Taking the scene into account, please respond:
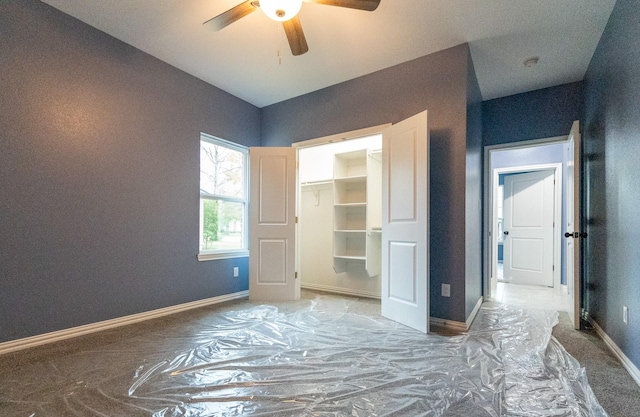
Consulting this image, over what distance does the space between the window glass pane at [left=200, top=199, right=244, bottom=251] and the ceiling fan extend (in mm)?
2122

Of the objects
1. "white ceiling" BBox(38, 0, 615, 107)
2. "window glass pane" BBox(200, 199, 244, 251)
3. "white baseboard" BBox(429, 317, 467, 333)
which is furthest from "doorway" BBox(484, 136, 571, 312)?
"window glass pane" BBox(200, 199, 244, 251)

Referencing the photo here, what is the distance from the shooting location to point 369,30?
8.57 feet

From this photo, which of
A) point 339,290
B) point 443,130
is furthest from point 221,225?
point 443,130

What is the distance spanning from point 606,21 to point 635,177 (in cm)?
150

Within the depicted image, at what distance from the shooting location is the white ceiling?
2350mm

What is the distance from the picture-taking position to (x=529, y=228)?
5.13 m

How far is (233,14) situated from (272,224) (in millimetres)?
2371

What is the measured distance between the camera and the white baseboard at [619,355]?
182cm

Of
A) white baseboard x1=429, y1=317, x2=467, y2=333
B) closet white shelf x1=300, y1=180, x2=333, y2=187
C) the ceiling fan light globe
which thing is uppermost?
the ceiling fan light globe

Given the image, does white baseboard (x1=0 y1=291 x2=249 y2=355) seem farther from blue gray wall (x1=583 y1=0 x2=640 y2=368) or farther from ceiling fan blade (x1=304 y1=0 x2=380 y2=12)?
blue gray wall (x1=583 y1=0 x2=640 y2=368)

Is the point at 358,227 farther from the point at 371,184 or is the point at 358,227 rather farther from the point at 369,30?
the point at 369,30

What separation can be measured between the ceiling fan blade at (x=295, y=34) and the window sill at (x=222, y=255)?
242 centimetres

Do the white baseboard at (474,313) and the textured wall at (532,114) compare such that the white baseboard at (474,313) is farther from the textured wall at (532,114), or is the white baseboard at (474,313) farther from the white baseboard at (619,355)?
the textured wall at (532,114)

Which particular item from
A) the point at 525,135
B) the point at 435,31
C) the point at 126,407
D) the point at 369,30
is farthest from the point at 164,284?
the point at 525,135
